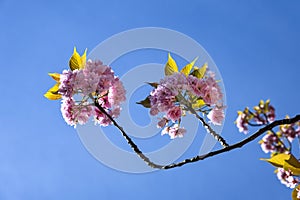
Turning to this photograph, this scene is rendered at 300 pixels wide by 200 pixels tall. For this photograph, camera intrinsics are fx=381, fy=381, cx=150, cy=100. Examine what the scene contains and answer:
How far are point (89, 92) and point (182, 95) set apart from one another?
41cm

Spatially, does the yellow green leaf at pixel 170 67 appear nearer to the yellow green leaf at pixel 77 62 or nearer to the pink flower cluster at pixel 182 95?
the pink flower cluster at pixel 182 95

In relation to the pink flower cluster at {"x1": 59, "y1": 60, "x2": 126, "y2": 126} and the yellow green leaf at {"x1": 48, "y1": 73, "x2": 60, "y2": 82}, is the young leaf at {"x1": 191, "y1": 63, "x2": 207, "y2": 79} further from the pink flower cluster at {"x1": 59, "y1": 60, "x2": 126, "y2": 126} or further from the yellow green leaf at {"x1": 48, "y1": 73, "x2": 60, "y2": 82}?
the yellow green leaf at {"x1": 48, "y1": 73, "x2": 60, "y2": 82}

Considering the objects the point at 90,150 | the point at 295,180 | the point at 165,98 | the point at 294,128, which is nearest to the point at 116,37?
the point at 165,98

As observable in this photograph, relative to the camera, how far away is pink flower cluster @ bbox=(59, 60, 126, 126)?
1604mm

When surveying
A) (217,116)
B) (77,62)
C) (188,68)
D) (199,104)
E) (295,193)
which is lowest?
(295,193)

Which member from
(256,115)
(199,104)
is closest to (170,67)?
(199,104)

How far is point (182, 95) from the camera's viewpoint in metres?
1.70

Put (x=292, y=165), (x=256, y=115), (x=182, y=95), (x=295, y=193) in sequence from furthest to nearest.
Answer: (x=256, y=115) → (x=182, y=95) → (x=295, y=193) → (x=292, y=165)

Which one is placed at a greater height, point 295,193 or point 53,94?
point 53,94

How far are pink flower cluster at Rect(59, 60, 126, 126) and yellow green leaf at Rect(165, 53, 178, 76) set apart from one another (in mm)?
247

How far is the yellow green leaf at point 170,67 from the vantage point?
182cm

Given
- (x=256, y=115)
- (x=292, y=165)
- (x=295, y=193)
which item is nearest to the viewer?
(x=292, y=165)

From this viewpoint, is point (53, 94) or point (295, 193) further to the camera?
point (53, 94)

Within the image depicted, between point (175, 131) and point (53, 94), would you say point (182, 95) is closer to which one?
point (175, 131)
